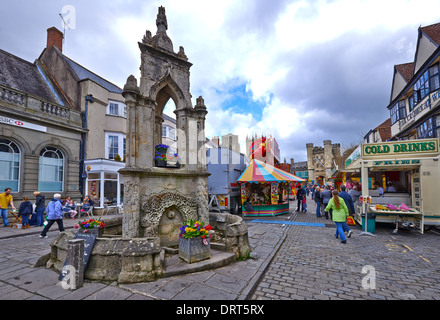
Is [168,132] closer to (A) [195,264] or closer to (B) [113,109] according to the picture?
(B) [113,109]

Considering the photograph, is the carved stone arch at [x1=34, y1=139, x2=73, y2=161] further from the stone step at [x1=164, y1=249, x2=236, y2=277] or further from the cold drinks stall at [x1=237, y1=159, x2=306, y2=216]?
the stone step at [x1=164, y1=249, x2=236, y2=277]

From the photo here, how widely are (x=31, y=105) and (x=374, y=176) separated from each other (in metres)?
22.0

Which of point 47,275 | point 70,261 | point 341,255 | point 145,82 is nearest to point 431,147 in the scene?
point 341,255

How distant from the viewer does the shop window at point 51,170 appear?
13078 millimetres

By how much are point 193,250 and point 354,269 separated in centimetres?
367

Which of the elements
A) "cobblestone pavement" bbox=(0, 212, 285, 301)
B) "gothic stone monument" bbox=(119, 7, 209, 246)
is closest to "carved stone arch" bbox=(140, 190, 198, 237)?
"gothic stone monument" bbox=(119, 7, 209, 246)

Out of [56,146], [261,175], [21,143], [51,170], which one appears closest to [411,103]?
[261,175]

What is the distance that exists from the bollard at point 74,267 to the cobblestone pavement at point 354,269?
10.0 ft

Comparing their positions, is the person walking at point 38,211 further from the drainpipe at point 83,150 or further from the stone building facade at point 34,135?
the drainpipe at point 83,150

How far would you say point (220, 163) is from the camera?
14.8 metres

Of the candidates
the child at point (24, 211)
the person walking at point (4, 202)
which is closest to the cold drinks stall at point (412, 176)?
the child at point (24, 211)

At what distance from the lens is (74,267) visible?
145 inches
